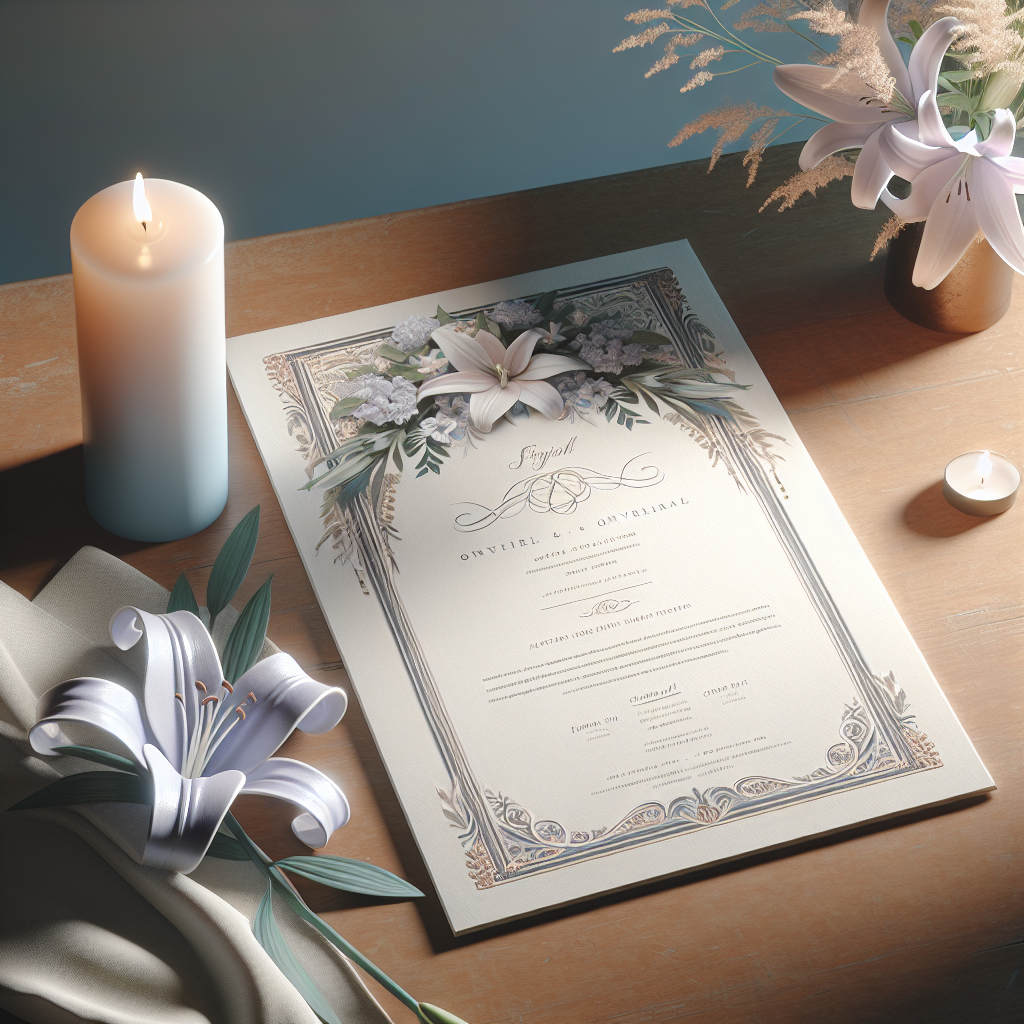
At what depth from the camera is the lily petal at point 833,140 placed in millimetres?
730

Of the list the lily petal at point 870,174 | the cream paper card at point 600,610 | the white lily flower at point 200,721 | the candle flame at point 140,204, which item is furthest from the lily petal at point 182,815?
the lily petal at point 870,174

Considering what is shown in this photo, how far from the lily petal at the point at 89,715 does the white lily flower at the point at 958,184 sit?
1.70 feet

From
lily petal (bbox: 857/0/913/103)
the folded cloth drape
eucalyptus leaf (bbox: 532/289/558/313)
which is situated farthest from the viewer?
eucalyptus leaf (bbox: 532/289/558/313)

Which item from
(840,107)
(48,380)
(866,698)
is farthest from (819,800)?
(48,380)

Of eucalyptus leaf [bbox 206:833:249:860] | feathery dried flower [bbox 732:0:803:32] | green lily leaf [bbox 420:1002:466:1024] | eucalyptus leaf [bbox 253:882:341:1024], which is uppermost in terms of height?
feathery dried flower [bbox 732:0:803:32]

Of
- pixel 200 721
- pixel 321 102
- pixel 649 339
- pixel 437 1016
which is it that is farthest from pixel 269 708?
pixel 321 102

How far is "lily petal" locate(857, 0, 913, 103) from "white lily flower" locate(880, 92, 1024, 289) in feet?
0.13

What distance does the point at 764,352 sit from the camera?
82 centimetres

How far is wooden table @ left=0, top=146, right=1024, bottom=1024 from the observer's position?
1.86ft

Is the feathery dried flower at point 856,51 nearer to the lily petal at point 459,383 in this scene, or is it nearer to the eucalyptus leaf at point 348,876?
the lily petal at point 459,383

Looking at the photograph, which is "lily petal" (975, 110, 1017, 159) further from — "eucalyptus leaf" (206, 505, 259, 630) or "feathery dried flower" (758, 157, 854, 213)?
"eucalyptus leaf" (206, 505, 259, 630)

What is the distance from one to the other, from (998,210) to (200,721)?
53 centimetres

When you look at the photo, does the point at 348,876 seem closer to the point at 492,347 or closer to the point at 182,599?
the point at 182,599

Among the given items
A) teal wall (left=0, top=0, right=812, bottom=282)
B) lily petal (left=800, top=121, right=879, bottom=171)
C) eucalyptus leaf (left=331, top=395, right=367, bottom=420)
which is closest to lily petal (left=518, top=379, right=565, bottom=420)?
eucalyptus leaf (left=331, top=395, right=367, bottom=420)
